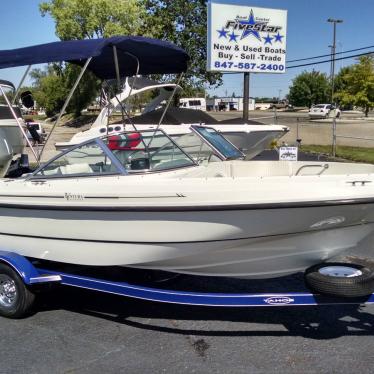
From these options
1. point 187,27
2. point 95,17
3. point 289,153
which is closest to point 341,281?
point 289,153

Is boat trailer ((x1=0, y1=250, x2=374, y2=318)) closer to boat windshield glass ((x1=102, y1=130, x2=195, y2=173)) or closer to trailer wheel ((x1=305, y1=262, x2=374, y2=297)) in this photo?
trailer wheel ((x1=305, y1=262, x2=374, y2=297))

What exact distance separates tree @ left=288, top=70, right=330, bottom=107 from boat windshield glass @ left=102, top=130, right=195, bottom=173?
227 ft

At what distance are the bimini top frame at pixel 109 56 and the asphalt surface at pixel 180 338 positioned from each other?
1582 mm

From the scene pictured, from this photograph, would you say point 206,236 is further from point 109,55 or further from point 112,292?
point 109,55

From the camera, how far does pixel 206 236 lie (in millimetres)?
3922

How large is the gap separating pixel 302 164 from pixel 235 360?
218 cm

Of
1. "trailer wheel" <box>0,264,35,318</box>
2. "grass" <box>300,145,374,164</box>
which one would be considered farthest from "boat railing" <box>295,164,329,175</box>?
"grass" <box>300,145,374,164</box>

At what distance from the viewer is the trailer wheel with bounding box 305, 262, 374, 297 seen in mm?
3633

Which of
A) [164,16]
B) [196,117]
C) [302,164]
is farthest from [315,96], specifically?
[302,164]

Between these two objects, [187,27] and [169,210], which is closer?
[169,210]

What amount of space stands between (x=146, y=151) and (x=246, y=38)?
39.2 ft

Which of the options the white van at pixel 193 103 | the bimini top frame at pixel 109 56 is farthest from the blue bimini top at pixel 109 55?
the white van at pixel 193 103

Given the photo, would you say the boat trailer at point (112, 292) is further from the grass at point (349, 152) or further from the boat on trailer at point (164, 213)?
the grass at point (349, 152)

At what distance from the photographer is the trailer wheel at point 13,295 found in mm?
4441
